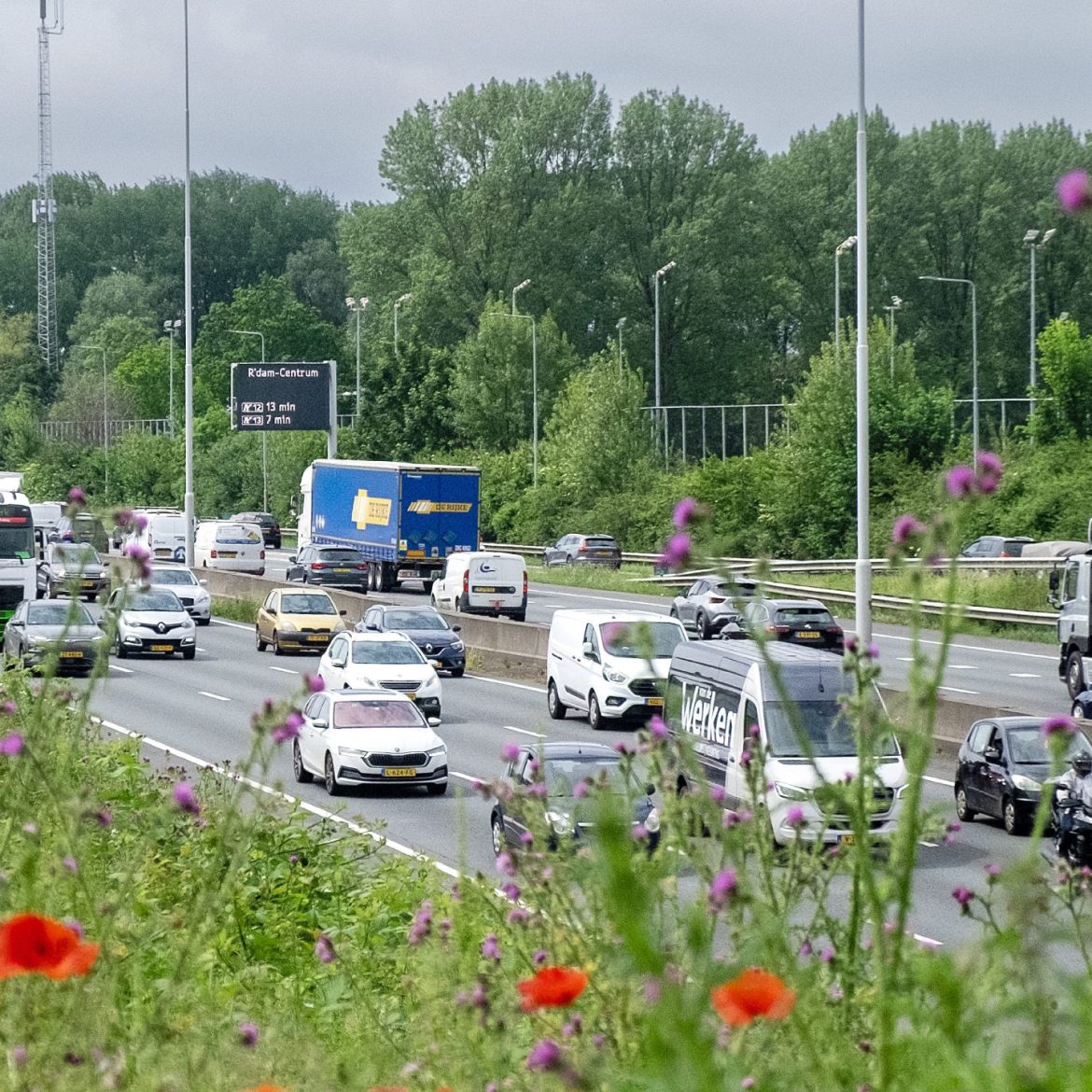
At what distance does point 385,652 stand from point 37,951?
96.7 ft

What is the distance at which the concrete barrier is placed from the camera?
2598 cm

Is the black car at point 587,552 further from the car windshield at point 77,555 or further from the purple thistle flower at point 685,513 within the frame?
the purple thistle flower at point 685,513

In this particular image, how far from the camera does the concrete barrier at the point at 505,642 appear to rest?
2598 centimetres

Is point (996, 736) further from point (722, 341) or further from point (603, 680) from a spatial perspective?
point (722, 341)

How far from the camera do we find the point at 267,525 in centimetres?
8800

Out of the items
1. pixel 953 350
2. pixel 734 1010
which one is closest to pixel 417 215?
pixel 953 350

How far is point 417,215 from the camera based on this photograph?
326 ft

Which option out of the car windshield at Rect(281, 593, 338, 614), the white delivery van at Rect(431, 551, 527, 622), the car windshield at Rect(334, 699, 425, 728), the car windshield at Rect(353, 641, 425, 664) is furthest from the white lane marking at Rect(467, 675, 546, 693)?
the car windshield at Rect(334, 699, 425, 728)

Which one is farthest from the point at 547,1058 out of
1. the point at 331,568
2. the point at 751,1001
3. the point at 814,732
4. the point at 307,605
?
the point at 331,568

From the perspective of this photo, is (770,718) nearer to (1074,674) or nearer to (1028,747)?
(1028,747)

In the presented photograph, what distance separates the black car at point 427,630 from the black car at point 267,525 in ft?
154

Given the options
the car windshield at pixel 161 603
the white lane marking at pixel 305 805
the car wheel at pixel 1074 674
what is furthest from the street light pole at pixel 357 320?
the white lane marking at pixel 305 805

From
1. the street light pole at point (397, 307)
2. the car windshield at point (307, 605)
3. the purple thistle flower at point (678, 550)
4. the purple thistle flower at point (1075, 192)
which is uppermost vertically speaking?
the street light pole at point (397, 307)

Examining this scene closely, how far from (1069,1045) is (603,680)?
28219 millimetres
